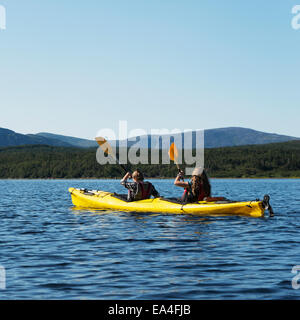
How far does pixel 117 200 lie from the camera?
2033cm

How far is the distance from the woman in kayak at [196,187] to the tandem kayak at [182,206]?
0.31m

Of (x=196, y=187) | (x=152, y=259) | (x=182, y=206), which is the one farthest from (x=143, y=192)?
(x=152, y=259)

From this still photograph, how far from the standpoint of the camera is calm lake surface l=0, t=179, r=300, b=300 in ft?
24.8

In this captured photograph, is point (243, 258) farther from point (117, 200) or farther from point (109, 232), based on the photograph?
point (117, 200)

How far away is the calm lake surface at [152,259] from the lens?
24.8ft

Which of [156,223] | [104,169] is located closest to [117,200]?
[156,223]

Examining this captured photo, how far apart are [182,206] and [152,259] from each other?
25.7ft

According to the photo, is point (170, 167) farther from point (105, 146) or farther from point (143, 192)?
point (143, 192)

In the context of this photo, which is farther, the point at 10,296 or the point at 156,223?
the point at 156,223

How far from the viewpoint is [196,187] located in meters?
17.6

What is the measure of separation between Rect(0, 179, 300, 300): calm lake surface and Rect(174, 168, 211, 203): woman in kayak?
128 cm

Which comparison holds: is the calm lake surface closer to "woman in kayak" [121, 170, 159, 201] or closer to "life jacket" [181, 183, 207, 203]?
"life jacket" [181, 183, 207, 203]
